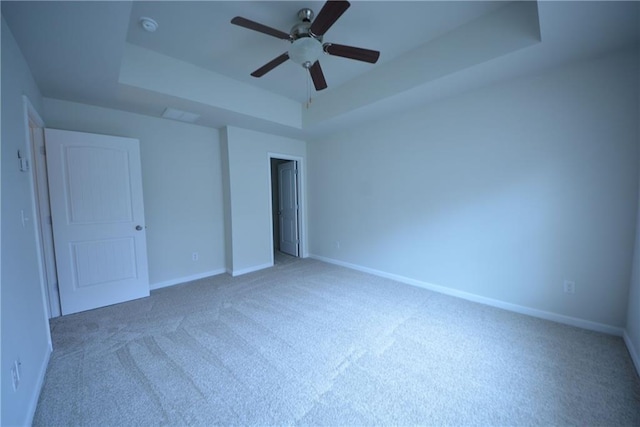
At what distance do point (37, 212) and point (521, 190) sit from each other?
486 cm

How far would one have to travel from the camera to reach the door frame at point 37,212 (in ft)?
6.28

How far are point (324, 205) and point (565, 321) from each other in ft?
11.2

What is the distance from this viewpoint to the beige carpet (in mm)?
1422

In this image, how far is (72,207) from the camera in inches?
104

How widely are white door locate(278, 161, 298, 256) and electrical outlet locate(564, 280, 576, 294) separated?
3.91 metres

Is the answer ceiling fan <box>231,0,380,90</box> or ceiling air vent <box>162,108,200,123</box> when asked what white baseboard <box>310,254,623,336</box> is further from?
ceiling air vent <box>162,108,200,123</box>

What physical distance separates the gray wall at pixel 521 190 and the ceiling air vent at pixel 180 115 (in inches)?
96.4

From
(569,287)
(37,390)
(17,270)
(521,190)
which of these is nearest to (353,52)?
(521,190)

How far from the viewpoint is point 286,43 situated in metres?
2.35

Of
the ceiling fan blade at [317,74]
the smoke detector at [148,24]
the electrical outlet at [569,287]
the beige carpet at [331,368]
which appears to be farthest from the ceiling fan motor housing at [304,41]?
the electrical outlet at [569,287]

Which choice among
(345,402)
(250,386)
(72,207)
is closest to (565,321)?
(345,402)

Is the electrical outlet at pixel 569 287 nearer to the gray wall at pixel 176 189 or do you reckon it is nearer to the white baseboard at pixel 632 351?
the white baseboard at pixel 632 351

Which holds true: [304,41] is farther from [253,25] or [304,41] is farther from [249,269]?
[249,269]

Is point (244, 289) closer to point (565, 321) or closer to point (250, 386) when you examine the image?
point (250, 386)
